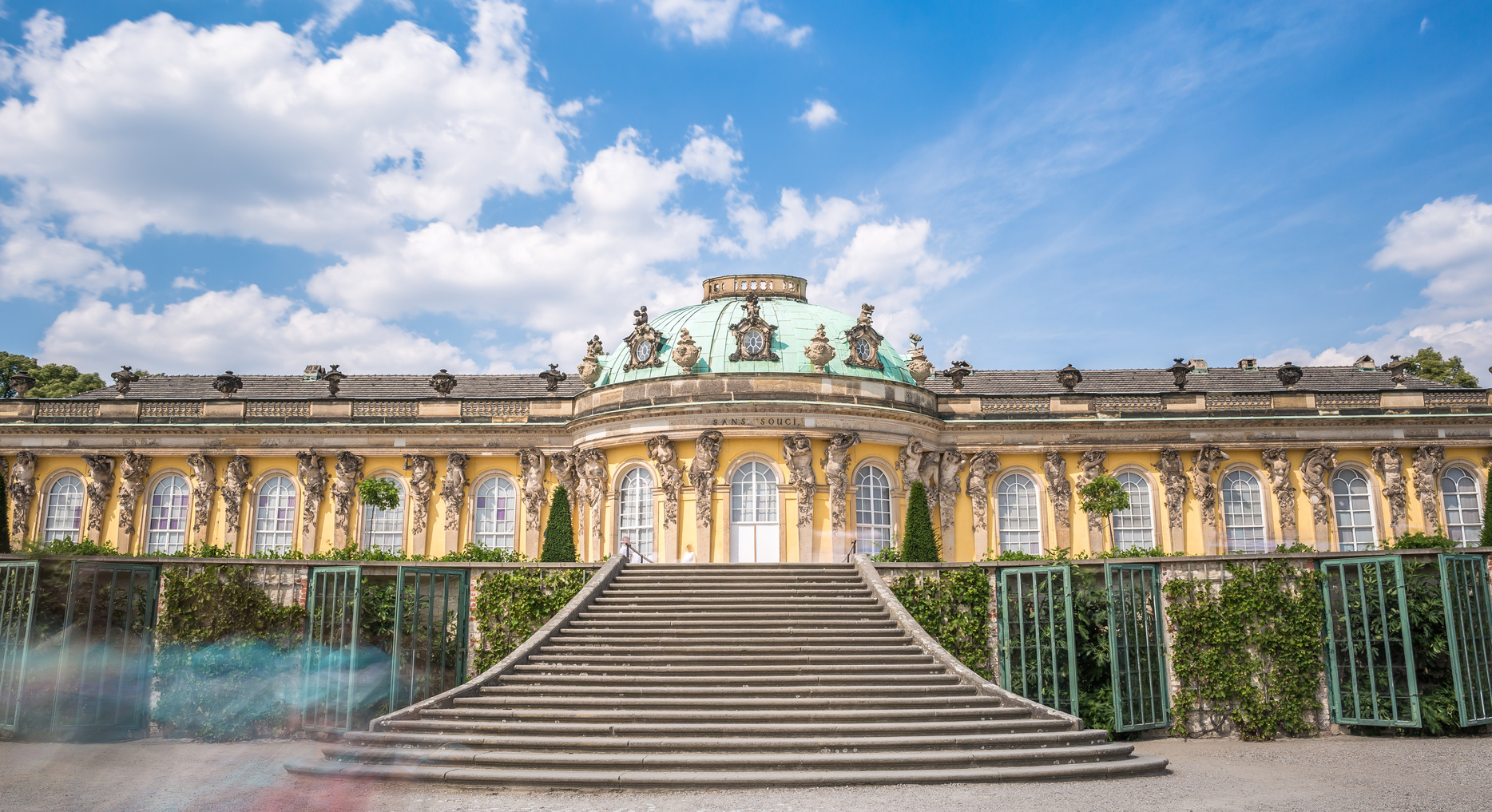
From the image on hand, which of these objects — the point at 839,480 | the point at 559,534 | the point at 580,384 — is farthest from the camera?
the point at 580,384

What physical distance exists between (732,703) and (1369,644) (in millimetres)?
12665

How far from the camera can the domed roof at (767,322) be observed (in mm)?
31953

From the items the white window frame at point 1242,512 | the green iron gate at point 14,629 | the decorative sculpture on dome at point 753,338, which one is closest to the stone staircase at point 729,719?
the green iron gate at point 14,629

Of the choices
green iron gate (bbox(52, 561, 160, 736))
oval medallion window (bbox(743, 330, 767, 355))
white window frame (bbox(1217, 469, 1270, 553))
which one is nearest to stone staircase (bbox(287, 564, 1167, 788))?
green iron gate (bbox(52, 561, 160, 736))

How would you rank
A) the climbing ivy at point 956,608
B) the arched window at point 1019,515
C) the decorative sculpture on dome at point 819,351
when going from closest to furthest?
the climbing ivy at point 956,608
the decorative sculpture on dome at point 819,351
the arched window at point 1019,515

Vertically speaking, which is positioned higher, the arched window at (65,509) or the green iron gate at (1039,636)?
the arched window at (65,509)

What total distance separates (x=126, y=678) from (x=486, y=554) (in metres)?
10.0

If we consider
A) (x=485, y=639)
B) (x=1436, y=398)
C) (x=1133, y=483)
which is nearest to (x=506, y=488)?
(x=485, y=639)

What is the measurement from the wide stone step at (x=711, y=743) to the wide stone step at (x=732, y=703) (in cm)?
116

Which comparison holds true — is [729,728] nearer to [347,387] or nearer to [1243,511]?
[1243,511]

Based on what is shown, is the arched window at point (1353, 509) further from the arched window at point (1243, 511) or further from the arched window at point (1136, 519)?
the arched window at point (1136, 519)

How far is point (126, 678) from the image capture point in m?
19.8

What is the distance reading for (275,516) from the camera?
35.3 meters

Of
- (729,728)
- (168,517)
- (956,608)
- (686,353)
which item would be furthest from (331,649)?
(168,517)
